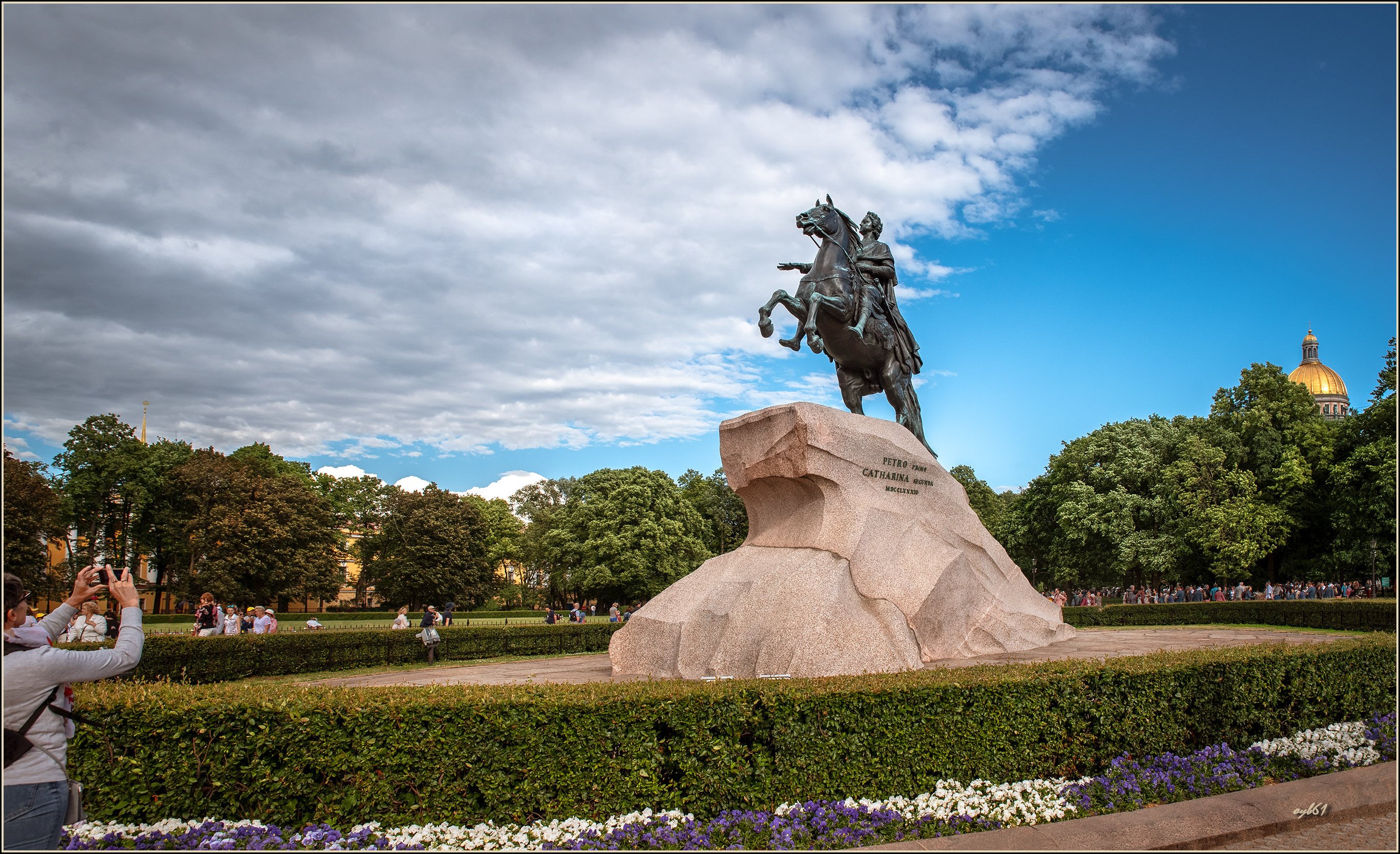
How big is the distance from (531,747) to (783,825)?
1774 millimetres

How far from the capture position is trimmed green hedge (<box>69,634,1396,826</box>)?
577cm

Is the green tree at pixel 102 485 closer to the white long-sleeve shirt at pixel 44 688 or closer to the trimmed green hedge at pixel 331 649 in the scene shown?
the trimmed green hedge at pixel 331 649

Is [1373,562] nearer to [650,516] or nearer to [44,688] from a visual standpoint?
[650,516]

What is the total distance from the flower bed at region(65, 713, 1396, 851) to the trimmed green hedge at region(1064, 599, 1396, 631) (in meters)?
13.1

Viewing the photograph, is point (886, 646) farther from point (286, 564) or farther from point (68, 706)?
point (286, 564)

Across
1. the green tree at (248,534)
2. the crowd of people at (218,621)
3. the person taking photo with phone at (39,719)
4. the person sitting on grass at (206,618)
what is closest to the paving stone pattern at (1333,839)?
the person taking photo with phone at (39,719)

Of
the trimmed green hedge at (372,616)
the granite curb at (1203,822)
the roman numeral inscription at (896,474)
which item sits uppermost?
the roman numeral inscription at (896,474)

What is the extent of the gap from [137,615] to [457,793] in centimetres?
235

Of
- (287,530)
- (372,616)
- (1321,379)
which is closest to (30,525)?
(287,530)

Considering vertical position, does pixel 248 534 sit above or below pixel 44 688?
above

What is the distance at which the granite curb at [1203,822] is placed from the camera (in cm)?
542

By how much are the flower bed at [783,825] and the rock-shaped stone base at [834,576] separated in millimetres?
3449

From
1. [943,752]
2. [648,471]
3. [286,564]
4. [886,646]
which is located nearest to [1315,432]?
[648,471]

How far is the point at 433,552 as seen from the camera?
54.1 metres
